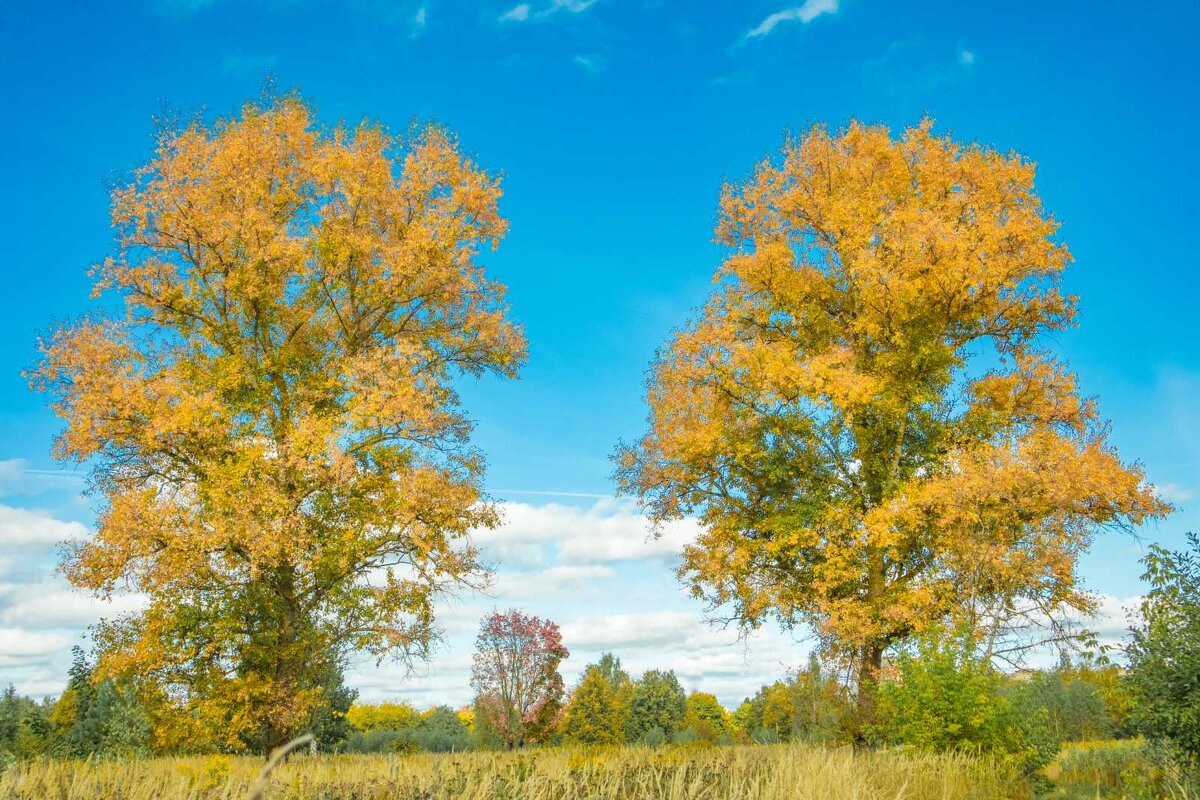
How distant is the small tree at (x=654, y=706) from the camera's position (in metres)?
62.9

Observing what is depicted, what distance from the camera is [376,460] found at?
57.6 feet

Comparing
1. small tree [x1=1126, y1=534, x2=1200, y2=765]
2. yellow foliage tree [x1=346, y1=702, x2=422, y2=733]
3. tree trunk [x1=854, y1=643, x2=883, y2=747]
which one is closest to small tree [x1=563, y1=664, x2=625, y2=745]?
yellow foliage tree [x1=346, y1=702, x2=422, y2=733]

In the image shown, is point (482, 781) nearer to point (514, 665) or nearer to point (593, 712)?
point (514, 665)

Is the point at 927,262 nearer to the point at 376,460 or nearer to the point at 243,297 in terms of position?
the point at 376,460

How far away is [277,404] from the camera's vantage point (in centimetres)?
1789

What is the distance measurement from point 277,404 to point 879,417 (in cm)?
1382

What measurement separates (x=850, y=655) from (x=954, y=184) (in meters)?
12.0

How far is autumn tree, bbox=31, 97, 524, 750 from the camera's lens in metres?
15.3

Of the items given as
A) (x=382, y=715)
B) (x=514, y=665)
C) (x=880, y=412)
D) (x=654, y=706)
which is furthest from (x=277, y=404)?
(x=382, y=715)

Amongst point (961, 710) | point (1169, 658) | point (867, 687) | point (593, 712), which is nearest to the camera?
point (1169, 658)

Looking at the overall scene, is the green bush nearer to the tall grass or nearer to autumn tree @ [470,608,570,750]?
the tall grass

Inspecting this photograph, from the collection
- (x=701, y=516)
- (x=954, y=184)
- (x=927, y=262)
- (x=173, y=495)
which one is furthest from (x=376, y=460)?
(x=954, y=184)

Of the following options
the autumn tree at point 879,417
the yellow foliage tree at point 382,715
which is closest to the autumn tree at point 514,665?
the autumn tree at point 879,417

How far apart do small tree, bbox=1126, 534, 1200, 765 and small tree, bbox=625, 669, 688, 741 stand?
55.8m
